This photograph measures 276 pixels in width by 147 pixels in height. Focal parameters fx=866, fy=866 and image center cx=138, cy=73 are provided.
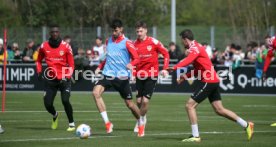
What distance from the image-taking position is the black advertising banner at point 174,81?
36.8 m

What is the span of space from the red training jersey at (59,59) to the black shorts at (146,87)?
1.70 m

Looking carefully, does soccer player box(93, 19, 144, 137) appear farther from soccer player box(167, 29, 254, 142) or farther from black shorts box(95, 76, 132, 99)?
soccer player box(167, 29, 254, 142)

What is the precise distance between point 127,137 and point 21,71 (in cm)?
2009

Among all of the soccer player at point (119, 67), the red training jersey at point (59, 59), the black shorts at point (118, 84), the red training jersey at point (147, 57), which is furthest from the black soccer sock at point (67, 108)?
the red training jersey at point (147, 57)

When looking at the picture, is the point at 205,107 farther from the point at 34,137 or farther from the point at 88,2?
the point at 88,2

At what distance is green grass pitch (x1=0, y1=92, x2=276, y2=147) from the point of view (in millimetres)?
17766

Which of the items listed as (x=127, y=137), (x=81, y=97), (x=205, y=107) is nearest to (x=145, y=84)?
(x=127, y=137)

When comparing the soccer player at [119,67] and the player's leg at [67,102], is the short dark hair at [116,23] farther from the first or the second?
the player's leg at [67,102]

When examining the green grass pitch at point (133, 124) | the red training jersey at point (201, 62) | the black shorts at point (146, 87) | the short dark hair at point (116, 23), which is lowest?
the green grass pitch at point (133, 124)

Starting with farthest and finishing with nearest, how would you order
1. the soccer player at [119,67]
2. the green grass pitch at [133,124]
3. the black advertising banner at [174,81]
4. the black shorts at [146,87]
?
the black advertising banner at [174,81] < the black shorts at [146,87] < the soccer player at [119,67] < the green grass pitch at [133,124]

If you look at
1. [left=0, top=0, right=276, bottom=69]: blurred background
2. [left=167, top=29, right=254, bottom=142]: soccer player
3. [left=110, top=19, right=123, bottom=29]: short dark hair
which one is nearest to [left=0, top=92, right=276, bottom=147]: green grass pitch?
[left=167, top=29, right=254, bottom=142]: soccer player

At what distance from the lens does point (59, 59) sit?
2116 cm

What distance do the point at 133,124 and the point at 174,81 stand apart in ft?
50.6

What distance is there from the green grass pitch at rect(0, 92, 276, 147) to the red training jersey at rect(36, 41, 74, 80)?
4.44 feet
